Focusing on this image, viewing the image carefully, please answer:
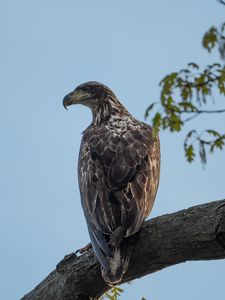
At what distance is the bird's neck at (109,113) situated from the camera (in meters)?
10.9

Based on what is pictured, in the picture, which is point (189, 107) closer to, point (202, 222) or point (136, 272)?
point (202, 222)

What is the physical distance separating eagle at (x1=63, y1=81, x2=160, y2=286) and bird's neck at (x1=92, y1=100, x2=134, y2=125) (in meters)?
0.47

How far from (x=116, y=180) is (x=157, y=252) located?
146 cm

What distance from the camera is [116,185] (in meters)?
7.90

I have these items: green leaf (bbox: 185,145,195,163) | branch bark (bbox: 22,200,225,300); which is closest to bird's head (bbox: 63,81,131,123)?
branch bark (bbox: 22,200,225,300)

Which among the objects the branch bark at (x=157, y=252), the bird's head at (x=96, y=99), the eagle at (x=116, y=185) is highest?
the bird's head at (x=96, y=99)

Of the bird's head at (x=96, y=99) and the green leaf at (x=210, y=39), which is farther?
the bird's head at (x=96, y=99)

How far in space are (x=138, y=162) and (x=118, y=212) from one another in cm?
102

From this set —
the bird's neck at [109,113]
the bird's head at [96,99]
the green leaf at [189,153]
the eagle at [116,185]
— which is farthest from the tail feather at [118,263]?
the bird's head at [96,99]

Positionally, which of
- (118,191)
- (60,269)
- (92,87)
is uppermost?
(92,87)

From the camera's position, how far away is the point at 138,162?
27.7 ft

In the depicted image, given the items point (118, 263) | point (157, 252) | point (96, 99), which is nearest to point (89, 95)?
point (96, 99)

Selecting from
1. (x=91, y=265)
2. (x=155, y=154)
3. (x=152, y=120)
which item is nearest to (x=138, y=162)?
(x=155, y=154)

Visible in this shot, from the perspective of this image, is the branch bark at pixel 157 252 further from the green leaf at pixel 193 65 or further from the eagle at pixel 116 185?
the green leaf at pixel 193 65
